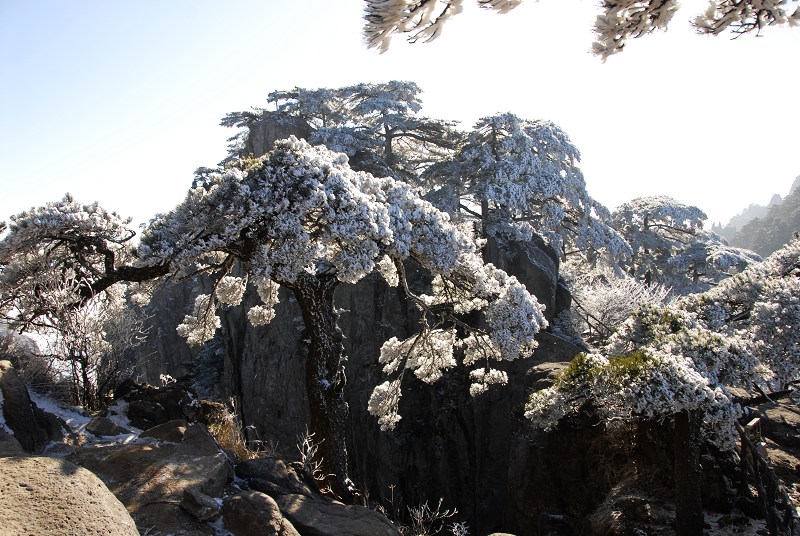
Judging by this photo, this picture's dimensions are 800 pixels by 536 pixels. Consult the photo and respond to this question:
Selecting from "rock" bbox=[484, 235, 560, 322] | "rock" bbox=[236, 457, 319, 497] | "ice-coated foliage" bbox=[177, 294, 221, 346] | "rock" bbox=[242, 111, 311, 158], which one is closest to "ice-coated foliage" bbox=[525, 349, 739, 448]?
"rock" bbox=[236, 457, 319, 497]

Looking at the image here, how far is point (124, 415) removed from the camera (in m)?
8.80

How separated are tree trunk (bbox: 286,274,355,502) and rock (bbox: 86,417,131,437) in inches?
108

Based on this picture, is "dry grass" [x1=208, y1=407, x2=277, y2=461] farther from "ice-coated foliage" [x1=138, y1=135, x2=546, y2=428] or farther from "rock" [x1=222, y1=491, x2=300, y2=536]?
"rock" [x1=222, y1=491, x2=300, y2=536]

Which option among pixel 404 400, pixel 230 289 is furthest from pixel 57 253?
pixel 404 400

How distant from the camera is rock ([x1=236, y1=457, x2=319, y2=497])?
238 inches

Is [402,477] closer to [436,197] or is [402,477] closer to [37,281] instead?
[436,197]

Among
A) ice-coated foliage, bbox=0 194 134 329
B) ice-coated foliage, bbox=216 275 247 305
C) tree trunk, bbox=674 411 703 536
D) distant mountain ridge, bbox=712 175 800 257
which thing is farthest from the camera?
distant mountain ridge, bbox=712 175 800 257

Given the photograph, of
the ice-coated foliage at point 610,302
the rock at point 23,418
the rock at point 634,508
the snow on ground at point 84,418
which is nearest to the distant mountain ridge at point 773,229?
the ice-coated foliage at point 610,302

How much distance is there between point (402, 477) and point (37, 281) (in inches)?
487

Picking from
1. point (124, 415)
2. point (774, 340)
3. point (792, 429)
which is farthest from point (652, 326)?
point (124, 415)

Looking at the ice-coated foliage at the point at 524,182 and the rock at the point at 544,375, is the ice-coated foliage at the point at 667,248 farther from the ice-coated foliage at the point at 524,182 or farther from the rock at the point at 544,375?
the rock at the point at 544,375

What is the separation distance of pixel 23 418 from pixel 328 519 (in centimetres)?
371

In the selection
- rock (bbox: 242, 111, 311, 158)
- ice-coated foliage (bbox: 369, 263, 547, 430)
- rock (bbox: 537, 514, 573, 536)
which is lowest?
rock (bbox: 537, 514, 573, 536)

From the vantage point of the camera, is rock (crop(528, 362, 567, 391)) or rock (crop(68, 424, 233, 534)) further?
rock (crop(528, 362, 567, 391))
